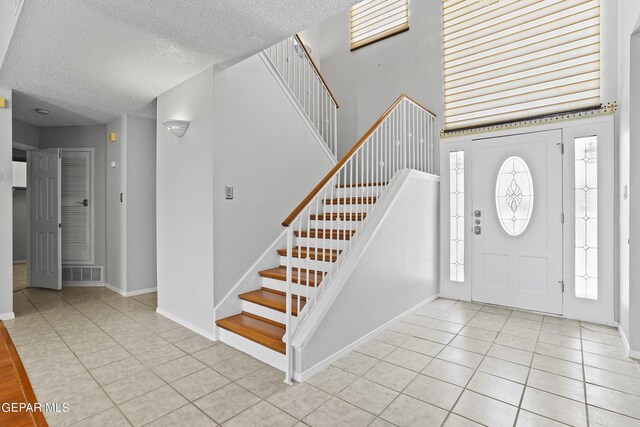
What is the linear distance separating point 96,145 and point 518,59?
6.38 m

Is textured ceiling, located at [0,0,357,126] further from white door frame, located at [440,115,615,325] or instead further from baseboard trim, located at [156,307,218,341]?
white door frame, located at [440,115,615,325]

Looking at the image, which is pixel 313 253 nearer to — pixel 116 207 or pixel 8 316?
pixel 116 207

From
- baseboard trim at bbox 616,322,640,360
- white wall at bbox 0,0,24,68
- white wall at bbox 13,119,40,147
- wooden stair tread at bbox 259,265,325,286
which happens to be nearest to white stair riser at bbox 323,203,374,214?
wooden stair tread at bbox 259,265,325,286

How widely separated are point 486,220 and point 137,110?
495 cm

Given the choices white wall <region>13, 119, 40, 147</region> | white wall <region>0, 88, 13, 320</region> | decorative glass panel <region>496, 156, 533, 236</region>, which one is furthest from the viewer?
white wall <region>13, 119, 40, 147</region>

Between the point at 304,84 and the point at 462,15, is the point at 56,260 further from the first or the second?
the point at 462,15

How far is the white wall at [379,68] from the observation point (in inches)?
186

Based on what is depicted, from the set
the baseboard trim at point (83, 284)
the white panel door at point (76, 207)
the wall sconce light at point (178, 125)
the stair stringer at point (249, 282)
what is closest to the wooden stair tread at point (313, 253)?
the stair stringer at point (249, 282)

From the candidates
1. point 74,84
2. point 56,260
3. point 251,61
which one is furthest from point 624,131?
point 56,260

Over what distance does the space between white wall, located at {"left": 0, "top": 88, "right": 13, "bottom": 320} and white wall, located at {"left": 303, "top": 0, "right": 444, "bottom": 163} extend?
4.52 metres

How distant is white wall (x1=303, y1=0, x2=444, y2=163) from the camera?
15.5ft

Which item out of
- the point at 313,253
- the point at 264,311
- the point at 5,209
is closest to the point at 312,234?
the point at 313,253

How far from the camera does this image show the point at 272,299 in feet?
10.1

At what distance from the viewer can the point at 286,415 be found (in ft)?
6.40
